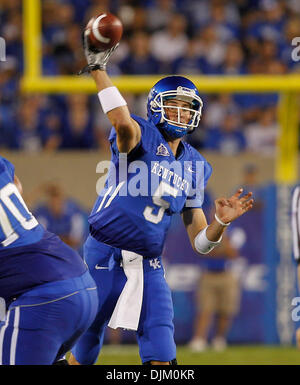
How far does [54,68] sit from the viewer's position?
9664mm

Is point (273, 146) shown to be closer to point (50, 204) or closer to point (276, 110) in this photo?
point (276, 110)

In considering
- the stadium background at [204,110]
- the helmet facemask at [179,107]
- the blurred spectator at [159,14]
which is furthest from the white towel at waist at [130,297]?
the blurred spectator at [159,14]

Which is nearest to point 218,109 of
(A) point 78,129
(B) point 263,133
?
(B) point 263,133

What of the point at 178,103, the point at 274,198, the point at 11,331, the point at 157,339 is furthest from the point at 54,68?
the point at 11,331

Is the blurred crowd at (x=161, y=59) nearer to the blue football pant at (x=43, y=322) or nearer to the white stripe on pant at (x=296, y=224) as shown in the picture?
the white stripe on pant at (x=296, y=224)

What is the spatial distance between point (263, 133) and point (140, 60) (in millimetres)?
1763

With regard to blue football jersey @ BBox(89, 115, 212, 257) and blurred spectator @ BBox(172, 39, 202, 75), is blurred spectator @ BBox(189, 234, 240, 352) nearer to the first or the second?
blurred spectator @ BBox(172, 39, 202, 75)

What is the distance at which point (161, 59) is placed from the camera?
32.3 ft

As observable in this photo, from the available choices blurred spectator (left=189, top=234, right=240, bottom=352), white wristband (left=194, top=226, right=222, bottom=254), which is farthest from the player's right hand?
blurred spectator (left=189, top=234, right=240, bottom=352)

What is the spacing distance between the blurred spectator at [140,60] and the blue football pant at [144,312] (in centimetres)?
543

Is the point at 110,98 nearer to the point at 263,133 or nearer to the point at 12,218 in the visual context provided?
the point at 12,218

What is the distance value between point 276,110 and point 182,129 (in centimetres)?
558

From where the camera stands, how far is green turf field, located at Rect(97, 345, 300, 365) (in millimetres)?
7508

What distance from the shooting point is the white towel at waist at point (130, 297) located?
14.4ft
